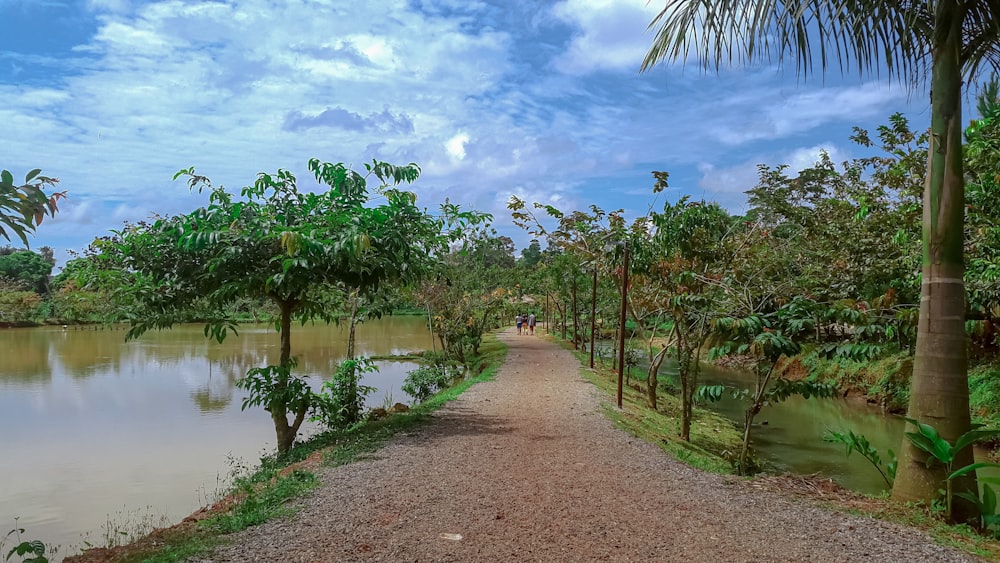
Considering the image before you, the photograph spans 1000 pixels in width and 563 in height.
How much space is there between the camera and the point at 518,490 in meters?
5.93

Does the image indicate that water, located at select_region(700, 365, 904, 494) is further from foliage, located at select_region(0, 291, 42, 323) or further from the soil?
foliage, located at select_region(0, 291, 42, 323)

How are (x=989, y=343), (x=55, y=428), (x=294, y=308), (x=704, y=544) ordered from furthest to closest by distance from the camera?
(x=989, y=343), (x=55, y=428), (x=294, y=308), (x=704, y=544)

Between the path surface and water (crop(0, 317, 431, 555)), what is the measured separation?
3.69m

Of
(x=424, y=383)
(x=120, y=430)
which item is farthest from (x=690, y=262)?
(x=120, y=430)

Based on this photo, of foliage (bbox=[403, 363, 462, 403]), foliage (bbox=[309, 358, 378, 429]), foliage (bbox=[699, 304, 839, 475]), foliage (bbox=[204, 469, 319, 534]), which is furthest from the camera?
foliage (bbox=[403, 363, 462, 403])

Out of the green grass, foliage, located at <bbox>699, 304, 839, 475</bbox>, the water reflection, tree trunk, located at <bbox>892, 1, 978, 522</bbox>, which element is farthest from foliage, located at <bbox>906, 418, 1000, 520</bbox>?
the green grass

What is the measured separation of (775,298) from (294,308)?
7.53 meters

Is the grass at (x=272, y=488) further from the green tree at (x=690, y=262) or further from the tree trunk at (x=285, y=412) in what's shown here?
the green tree at (x=690, y=262)

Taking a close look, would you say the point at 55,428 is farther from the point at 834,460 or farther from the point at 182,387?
the point at 834,460

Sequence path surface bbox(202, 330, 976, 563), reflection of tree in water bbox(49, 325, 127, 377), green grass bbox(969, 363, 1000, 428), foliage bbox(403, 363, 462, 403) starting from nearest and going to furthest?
path surface bbox(202, 330, 976, 563) < green grass bbox(969, 363, 1000, 428) < foliage bbox(403, 363, 462, 403) < reflection of tree in water bbox(49, 325, 127, 377)

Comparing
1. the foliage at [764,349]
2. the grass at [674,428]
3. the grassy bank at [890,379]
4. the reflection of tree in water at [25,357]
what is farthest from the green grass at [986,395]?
the reflection of tree in water at [25,357]

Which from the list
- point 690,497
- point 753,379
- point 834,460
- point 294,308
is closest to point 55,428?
point 294,308

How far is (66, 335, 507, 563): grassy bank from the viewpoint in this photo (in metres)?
4.45

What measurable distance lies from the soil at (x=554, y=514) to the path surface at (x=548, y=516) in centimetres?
1
